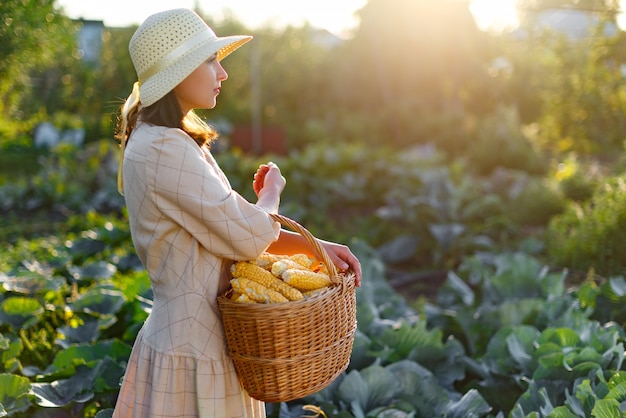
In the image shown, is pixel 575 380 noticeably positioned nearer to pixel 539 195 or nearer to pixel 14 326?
pixel 14 326

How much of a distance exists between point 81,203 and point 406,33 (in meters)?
10.6

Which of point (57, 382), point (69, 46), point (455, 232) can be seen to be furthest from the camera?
point (455, 232)

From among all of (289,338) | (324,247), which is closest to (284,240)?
(324,247)

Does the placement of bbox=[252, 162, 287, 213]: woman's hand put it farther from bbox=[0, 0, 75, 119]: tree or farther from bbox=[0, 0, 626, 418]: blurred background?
bbox=[0, 0, 75, 119]: tree

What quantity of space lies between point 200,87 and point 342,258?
574 mm

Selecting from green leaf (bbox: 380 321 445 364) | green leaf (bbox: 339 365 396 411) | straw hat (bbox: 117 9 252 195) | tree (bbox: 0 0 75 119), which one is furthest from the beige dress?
tree (bbox: 0 0 75 119)

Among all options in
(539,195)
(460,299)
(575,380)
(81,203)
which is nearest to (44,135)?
(81,203)

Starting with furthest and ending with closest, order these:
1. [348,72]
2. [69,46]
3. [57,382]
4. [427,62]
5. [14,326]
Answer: [348,72]
[427,62]
[69,46]
[14,326]
[57,382]

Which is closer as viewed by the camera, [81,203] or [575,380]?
[575,380]

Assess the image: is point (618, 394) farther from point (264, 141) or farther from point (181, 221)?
point (264, 141)

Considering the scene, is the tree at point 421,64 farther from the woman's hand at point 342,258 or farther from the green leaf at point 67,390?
the woman's hand at point 342,258

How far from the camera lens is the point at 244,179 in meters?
8.65

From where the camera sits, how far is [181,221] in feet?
5.55

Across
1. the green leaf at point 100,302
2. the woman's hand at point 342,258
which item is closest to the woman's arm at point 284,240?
the woman's hand at point 342,258
